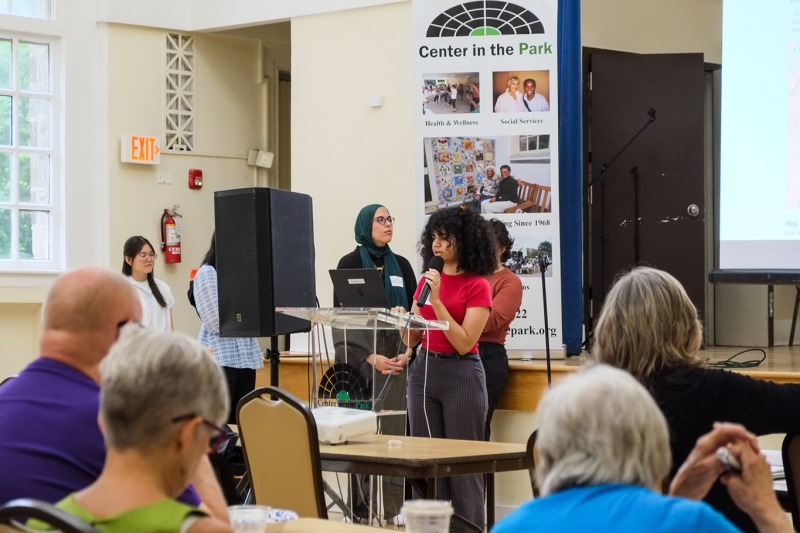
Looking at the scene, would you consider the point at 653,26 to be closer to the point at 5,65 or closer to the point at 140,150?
the point at 140,150

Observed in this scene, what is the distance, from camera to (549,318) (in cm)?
659

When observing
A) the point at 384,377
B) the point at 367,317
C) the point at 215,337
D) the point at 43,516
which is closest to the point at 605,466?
the point at 43,516

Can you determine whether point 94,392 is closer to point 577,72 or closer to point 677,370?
point 677,370

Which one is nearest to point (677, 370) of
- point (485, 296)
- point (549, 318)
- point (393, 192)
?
point (485, 296)

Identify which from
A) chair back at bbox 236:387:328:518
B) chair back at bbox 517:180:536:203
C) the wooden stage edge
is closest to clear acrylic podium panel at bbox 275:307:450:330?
the wooden stage edge

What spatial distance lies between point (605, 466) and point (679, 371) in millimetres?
1183

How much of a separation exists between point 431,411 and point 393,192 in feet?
9.79

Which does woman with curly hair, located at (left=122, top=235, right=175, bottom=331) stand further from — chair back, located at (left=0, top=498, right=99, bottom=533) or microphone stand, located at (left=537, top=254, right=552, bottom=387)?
chair back, located at (left=0, top=498, right=99, bottom=533)

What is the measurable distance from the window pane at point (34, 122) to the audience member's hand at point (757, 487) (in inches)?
292

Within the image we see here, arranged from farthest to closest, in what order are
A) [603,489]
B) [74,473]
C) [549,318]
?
[549,318], [74,473], [603,489]

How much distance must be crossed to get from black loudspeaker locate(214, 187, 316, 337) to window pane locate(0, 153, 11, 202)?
3820 mm

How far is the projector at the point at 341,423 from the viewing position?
3.81 metres

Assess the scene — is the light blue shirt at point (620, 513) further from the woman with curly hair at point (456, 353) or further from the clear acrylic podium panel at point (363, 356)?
the woman with curly hair at point (456, 353)

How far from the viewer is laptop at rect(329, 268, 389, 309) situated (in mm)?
5059
